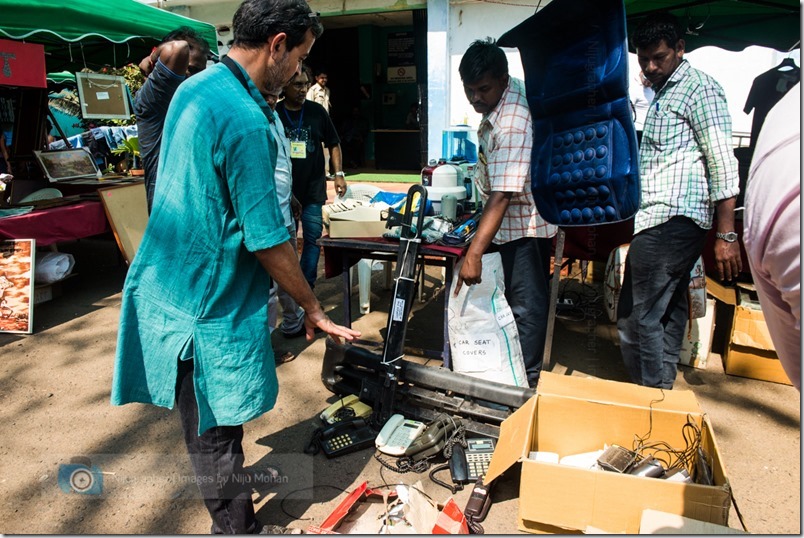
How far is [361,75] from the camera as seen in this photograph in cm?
1316

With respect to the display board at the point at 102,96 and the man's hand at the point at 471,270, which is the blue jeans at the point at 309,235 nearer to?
the man's hand at the point at 471,270

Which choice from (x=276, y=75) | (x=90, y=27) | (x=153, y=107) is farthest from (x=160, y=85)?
(x=90, y=27)

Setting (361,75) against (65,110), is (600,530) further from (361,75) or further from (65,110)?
(65,110)

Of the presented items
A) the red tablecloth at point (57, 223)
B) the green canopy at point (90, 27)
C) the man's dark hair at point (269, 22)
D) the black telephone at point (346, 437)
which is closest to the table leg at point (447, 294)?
the black telephone at point (346, 437)

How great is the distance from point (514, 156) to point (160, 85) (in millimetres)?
2215

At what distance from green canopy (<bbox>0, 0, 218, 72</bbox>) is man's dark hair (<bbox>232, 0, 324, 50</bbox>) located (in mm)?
4239

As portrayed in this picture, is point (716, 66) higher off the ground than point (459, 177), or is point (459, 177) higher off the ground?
point (716, 66)

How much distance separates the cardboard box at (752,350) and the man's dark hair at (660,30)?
6.43ft

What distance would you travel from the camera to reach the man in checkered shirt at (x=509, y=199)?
2715mm

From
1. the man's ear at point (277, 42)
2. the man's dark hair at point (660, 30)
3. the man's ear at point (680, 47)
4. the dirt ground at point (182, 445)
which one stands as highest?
the man's dark hair at point (660, 30)

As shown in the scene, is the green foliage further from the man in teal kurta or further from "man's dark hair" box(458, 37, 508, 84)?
the man in teal kurta

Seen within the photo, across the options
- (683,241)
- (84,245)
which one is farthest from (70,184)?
(683,241)

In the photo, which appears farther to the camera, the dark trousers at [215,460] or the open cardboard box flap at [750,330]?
the open cardboard box flap at [750,330]

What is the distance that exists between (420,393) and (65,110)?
12996 mm
